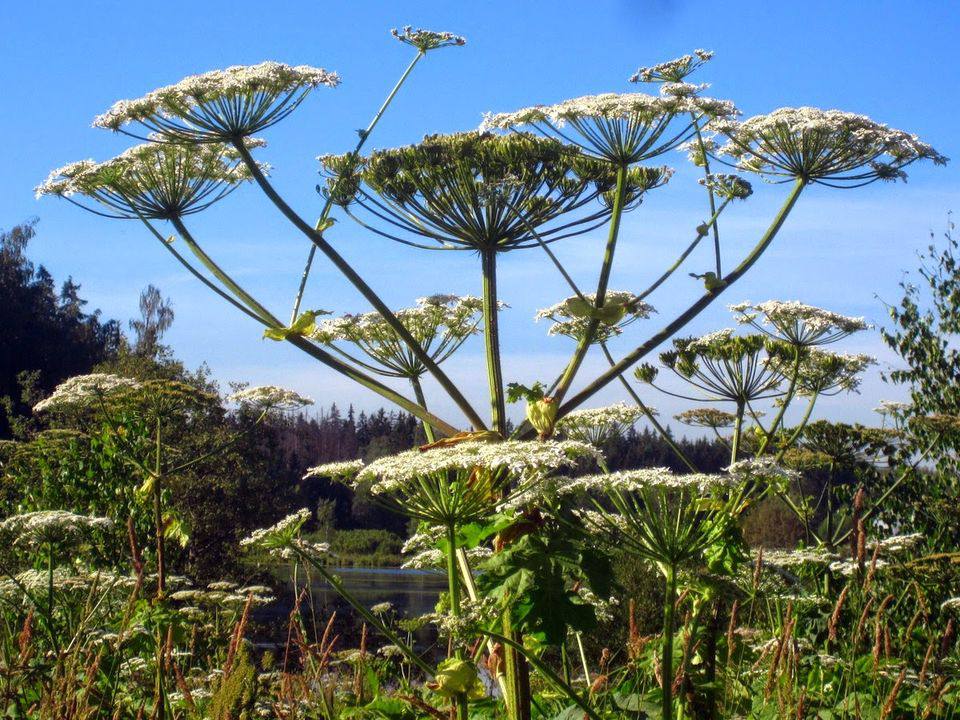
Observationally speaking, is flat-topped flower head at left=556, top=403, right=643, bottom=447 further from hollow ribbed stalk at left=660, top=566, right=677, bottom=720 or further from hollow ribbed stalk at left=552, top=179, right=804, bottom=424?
hollow ribbed stalk at left=660, top=566, right=677, bottom=720

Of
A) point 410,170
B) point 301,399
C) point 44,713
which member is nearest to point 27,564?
point 301,399

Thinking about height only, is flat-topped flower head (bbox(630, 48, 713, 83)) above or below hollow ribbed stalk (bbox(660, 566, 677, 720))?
above

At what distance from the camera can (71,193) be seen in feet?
18.4

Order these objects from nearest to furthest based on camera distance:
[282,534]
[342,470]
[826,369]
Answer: [282,534] < [342,470] < [826,369]

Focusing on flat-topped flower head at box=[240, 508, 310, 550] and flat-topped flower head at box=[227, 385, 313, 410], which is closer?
flat-topped flower head at box=[240, 508, 310, 550]

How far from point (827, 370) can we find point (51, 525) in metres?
5.41

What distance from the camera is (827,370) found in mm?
7668

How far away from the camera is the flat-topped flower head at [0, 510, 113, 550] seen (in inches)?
215

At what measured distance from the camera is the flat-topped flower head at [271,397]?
852cm

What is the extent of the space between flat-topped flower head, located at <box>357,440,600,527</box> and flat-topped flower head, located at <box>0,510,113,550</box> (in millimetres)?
2069

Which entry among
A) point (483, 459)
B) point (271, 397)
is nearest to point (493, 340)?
point (483, 459)

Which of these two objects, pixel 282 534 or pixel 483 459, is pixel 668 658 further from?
pixel 282 534

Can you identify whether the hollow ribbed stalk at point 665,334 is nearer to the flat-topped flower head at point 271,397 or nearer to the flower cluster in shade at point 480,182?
the flower cluster in shade at point 480,182

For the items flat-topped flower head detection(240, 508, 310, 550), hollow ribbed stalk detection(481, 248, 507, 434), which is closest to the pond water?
hollow ribbed stalk detection(481, 248, 507, 434)
